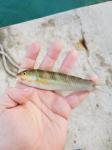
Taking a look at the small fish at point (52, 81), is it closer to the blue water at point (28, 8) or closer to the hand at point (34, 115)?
the hand at point (34, 115)

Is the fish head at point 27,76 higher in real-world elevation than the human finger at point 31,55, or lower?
lower

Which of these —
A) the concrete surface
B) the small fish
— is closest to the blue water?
the concrete surface

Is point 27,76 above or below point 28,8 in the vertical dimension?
above

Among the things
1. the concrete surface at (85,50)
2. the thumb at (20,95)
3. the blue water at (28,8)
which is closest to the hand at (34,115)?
the thumb at (20,95)

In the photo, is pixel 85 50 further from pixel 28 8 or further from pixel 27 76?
pixel 28 8

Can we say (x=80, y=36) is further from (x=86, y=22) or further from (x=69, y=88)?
(x=69, y=88)

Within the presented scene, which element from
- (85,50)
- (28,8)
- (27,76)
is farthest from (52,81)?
(28,8)

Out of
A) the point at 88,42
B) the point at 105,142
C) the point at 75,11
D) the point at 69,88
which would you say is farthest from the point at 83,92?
the point at 75,11
